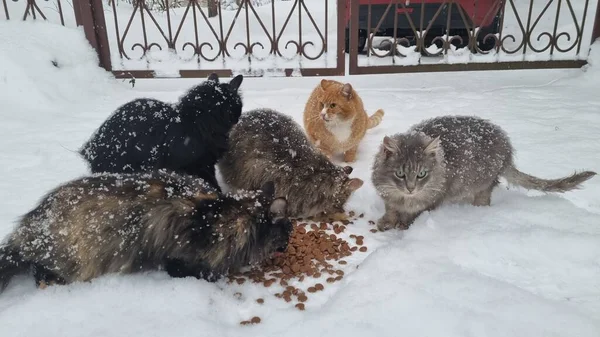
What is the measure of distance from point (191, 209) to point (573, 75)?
661 centimetres

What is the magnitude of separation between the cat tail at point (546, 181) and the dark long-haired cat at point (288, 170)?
4.25 feet

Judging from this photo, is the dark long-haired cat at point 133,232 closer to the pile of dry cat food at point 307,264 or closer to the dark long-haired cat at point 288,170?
the pile of dry cat food at point 307,264

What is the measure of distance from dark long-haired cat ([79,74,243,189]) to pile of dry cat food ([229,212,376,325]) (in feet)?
3.25

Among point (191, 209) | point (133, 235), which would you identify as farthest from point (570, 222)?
point (133, 235)

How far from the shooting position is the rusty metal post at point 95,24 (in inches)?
253

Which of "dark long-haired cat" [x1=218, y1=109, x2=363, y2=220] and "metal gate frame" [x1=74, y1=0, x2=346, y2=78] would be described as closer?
"dark long-haired cat" [x1=218, y1=109, x2=363, y2=220]

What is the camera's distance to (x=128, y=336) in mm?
2305

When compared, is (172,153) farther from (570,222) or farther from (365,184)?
(570,222)

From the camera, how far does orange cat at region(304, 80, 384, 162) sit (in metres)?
4.62

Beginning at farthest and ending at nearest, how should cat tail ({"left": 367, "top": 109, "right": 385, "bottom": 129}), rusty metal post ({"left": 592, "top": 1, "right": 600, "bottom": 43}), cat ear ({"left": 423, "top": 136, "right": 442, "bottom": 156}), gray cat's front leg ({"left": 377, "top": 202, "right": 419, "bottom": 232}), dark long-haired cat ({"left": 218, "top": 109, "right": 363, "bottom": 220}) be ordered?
rusty metal post ({"left": 592, "top": 1, "right": 600, "bottom": 43}) < cat tail ({"left": 367, "top": 109, "right": 385, "bottom": 129}) < dark long-haired cat ({"left": 218, "top": 109, "right": 363, "bottom": 220}) < gray cat's front leg ({"left": 377, "top": 202, "right": 419, "bottom": 232}) < cat ear ({"left": 423, "top": 136, "right": 442, "bottom": 156})

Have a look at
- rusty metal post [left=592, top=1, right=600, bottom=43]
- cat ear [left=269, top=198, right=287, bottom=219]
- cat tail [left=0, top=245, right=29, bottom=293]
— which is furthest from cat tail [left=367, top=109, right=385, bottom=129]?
rusty metal post [left=592, top=1, right=600, bottom=43]

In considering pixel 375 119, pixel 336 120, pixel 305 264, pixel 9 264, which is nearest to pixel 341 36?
pixel 375 119

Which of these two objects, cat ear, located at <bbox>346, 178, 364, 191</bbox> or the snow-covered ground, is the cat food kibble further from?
cat ear, located at <bbox>346, 178, 364, 191</bbox>

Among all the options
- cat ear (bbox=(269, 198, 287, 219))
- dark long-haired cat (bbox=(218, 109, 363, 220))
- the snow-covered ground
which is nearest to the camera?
the snow-covered ground
